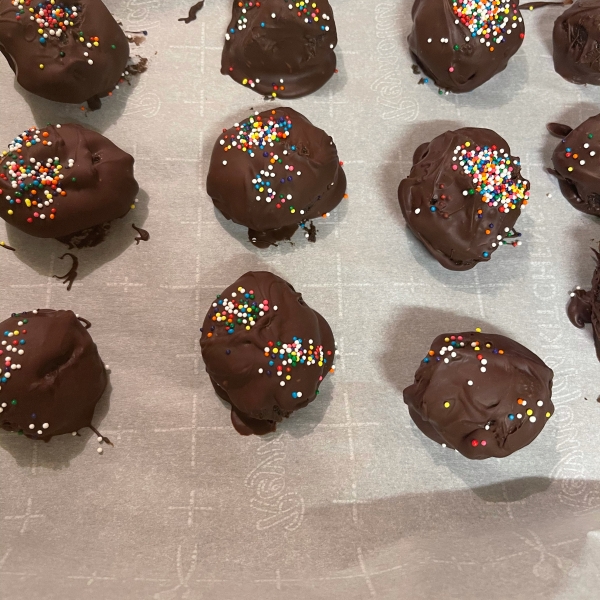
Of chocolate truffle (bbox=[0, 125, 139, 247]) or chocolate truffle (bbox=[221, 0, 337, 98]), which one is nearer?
chocolate truffle (bbox=[0, 125, 139, 247])

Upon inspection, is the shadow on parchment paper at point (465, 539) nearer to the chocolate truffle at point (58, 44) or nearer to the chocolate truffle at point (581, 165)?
the chocolate truffle at point (581, 165)

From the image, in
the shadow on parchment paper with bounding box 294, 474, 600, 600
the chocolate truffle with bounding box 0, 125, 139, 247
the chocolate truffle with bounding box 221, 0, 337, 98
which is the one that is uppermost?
the chocolate truffle with bounding box 221, 0, 337, 98

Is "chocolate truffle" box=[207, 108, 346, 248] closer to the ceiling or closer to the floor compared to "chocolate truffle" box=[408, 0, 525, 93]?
closer to the floor

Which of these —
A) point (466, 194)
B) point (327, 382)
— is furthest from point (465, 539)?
point (466, 194)

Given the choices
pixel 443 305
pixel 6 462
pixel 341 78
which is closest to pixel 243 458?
pixel 6 462

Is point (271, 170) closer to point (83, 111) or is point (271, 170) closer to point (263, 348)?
point (263, 348)

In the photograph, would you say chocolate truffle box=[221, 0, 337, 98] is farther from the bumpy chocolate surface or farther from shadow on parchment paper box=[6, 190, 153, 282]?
the bumpy chocolate surface

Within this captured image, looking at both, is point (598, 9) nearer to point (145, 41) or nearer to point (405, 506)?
point (145, 41)

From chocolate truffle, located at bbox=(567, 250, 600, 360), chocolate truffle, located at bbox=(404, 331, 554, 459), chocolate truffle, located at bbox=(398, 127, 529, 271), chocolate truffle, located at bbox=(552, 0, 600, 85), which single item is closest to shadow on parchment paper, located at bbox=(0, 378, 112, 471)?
chocolate truffle, located at bbox=(404, 331, 554, 459)
